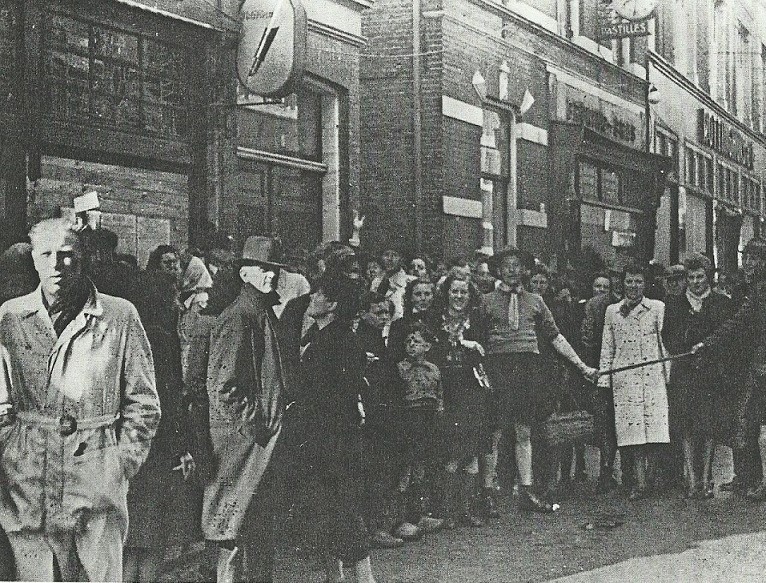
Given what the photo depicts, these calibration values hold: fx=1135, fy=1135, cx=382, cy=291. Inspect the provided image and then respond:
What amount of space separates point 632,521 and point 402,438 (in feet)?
4.86

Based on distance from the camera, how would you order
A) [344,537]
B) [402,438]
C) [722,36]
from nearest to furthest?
[344,537] < [402,438] < [722,36]

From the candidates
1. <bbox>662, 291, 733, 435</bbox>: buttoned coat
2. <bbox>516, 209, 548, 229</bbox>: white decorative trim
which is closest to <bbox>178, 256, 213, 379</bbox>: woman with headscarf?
<bbox>516, 209, 548, 229</bbox>: white decorative trim

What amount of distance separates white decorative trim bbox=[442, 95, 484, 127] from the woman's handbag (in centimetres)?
184

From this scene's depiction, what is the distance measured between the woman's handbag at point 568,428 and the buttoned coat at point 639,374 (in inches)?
7.6

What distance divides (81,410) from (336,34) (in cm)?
270

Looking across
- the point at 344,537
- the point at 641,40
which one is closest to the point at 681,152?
the point at 641,40

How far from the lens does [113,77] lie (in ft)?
20.4

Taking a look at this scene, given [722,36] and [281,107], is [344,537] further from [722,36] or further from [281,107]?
[722,36]

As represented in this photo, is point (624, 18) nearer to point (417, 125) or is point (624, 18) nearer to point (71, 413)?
point (417, 125)

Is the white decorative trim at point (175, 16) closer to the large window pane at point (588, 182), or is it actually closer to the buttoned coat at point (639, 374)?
the large window pane at point (588, 182)

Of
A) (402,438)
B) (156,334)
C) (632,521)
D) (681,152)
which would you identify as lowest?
(632,521)

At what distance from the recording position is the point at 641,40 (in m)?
7.32

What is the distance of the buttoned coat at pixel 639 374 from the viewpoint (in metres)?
7.06

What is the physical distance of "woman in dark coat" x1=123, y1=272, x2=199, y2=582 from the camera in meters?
5.59
